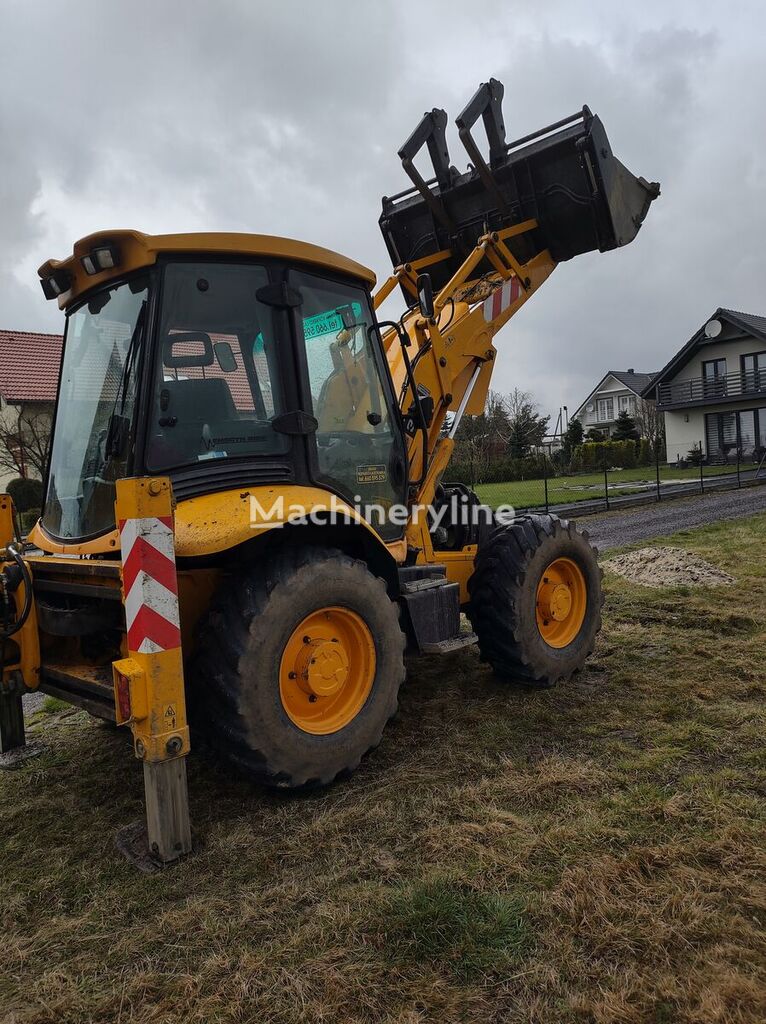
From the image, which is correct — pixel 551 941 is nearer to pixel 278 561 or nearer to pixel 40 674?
pixel 278 561

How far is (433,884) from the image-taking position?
8.84ft

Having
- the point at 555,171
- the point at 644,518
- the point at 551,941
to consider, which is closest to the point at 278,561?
the point at 551,941

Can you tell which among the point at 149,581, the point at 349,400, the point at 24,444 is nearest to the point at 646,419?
the point at 24,444

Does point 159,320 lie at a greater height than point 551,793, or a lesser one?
greater

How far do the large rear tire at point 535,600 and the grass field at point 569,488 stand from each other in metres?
11.1

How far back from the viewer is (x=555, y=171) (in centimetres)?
563

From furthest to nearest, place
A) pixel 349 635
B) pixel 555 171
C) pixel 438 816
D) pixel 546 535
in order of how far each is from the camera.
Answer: pixel 555 171, pixel 546 535, pixel 349 635, pixel 438 816

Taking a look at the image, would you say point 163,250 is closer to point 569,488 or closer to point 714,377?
point 569,488

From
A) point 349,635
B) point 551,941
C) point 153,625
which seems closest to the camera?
point 551,941

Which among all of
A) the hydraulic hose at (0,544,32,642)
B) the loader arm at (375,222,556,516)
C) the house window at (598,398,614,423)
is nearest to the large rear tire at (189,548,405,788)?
the hydraulic hose at (0,544,32,642)

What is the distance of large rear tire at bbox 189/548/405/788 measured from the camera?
3.26 meters

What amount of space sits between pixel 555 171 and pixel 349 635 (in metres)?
3.96

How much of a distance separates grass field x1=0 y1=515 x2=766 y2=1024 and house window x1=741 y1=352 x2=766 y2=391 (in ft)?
121

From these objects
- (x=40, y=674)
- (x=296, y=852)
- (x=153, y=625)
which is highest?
(x=153, y=625)
